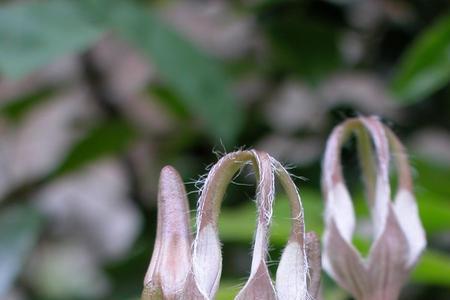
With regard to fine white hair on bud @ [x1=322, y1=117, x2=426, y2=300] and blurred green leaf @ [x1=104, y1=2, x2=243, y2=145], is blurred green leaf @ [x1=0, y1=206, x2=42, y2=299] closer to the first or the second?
blurred green leaf @ [x1=104, y1=2, x2=243, y2=145]

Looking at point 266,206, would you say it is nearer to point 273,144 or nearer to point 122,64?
point 273,144

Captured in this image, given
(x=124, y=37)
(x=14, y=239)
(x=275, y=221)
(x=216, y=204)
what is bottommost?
(x=14, y=239)

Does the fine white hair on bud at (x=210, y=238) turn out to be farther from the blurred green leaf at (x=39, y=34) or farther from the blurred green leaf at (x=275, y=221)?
the blurred green leaf at (x=39, y=34)

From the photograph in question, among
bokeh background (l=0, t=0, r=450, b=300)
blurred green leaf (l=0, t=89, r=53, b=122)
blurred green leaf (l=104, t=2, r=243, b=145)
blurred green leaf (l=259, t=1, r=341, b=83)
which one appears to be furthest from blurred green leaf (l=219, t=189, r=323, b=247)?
blurred green leaf (l=0, t=89, r=53, b=122)

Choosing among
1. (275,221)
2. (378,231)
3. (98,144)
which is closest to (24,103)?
(98,144)

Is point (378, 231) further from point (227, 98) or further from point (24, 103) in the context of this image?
point (24, 103)
